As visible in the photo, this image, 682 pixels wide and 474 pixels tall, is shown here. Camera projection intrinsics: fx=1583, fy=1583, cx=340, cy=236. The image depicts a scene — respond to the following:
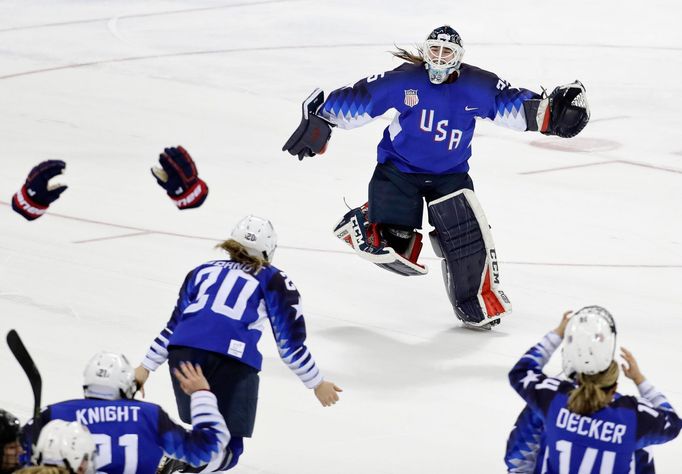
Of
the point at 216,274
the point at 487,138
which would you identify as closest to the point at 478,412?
the point at 216,274

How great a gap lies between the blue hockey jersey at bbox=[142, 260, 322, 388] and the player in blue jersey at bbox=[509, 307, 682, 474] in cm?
125

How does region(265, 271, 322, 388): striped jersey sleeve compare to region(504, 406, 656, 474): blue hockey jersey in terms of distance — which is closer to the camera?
region(504, 406, 656, 474): blue hockey jersey

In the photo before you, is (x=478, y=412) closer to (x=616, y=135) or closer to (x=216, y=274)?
(x=216, y=274)

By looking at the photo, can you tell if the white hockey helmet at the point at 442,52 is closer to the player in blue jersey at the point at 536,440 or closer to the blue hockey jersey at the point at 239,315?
the blue hockey jersey at the point at 239,315

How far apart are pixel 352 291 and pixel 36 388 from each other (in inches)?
153

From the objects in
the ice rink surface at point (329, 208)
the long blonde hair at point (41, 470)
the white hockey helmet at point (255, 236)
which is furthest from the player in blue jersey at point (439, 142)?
the long blonde hair at point (41, 470)

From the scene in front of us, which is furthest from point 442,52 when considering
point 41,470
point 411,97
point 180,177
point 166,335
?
point 41,470

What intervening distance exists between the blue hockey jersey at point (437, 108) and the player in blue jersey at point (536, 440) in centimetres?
319

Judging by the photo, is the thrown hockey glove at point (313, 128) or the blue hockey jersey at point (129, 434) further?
the thrown hockey glove at point (313, 128)

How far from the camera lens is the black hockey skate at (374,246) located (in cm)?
792

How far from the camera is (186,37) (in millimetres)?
17000

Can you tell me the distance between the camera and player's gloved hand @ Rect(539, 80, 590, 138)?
7758 mm

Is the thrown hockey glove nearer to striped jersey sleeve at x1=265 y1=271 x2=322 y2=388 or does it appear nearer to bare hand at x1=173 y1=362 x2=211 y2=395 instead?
striped jersey sleeve at x1=265 y1=271 x2=322 y2=388

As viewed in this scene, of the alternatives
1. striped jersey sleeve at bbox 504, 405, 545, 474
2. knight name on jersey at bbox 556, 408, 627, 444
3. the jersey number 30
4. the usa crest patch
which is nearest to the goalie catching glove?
the usa crest patch
